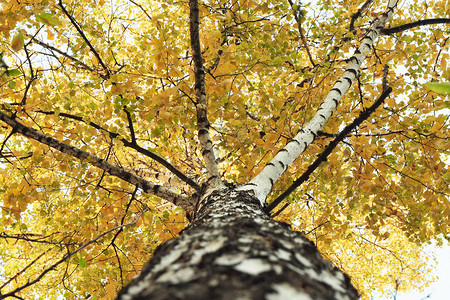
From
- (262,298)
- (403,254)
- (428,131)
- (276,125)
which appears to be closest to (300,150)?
(276,125)

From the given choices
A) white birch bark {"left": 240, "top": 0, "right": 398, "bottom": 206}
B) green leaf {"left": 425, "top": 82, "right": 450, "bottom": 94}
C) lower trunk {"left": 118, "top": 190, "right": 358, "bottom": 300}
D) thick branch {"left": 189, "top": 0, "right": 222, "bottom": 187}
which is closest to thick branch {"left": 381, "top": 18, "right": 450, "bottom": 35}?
white birch bark {"left": 240, "top": 0, "right": 398, "bottom": 206}

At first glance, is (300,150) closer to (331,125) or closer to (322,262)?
(331,125)

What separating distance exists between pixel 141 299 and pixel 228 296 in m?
0.21

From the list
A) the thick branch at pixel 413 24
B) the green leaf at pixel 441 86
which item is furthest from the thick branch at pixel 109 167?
the thick branch at pixel 413 24

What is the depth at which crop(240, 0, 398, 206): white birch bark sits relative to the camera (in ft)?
7.24

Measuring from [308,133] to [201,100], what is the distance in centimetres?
112

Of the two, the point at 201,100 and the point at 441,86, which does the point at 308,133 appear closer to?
the point at 201,100

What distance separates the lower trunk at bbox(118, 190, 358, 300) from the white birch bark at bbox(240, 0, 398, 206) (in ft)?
3.40

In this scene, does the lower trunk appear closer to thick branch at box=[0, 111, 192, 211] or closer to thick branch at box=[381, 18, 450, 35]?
thick branch at box=[0, 111, 192, 211]

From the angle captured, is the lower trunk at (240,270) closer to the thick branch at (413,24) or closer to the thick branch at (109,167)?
the thick branch at (109,167)

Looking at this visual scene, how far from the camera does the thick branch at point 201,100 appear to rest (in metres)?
2.51

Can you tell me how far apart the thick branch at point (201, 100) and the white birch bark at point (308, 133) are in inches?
16.9

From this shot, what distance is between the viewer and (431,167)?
313 centimetres

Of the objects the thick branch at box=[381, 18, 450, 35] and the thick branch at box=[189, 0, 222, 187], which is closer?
the thick branch at box=[189, 0, 222, 187]
